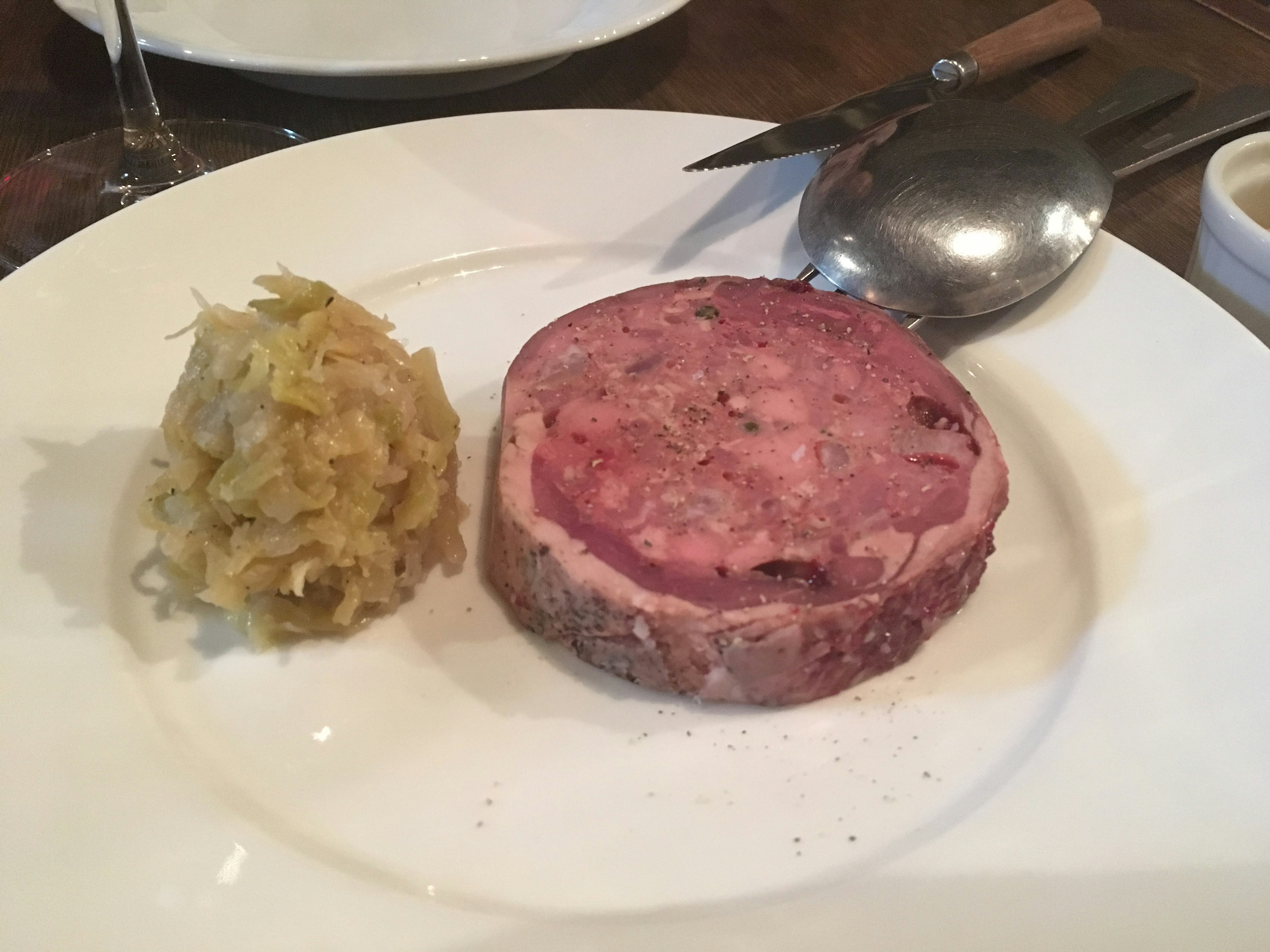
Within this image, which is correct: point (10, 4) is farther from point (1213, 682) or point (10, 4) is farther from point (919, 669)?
point (1213, 682)

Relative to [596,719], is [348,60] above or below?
above

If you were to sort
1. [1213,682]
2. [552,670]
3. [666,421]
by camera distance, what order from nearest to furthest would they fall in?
[1213,682]
[552,670]
[666,421]

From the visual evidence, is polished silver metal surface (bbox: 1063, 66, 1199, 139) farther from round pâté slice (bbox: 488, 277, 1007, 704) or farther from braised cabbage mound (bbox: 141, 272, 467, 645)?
braised cabbage mound (bbox: 141, 272, 467, 645)

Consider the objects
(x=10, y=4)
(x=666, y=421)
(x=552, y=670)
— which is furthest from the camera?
(x=10, y=4)

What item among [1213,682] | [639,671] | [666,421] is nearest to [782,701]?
[639,671]

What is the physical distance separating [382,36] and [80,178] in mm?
907

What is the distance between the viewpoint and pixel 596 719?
1.54 m

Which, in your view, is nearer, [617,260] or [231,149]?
[617,260]

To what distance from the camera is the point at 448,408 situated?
1727mm

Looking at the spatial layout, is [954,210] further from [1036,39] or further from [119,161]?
[119,161]

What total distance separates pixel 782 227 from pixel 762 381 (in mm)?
668

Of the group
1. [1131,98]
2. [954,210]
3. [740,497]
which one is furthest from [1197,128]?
[740,497]

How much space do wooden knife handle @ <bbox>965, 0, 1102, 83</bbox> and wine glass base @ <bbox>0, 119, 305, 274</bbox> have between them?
6.41ft

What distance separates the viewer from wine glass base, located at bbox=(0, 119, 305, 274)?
2320 mm
